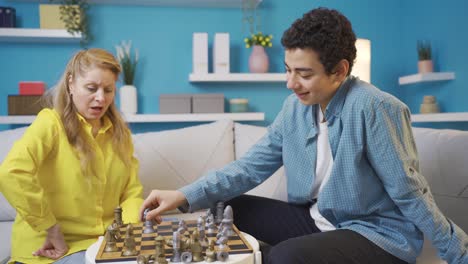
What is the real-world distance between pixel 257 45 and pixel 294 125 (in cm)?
157

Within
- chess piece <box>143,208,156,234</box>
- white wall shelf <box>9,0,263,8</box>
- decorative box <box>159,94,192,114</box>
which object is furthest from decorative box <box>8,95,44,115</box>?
chess piece <box>143,208,156,234</box>

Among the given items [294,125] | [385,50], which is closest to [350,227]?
[294,125]

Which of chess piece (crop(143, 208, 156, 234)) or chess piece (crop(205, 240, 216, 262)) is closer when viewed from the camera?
chess piece (crop(205, 240, 216, 262))

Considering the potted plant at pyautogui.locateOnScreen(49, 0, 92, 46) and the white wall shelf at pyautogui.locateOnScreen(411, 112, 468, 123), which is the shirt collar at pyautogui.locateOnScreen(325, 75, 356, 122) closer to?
the white wall shelf at pyautogui.locateOnScreen(411, 112, 468, 123)

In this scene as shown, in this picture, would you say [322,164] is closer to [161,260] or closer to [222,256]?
[222,256]

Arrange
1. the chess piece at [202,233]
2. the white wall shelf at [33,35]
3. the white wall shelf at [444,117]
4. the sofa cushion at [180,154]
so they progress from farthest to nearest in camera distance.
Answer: the white wall shelf at [33,35] < the white wall shelf at [444,117] < the sofa cushion at [180,154] < the chess piece at [202,233]

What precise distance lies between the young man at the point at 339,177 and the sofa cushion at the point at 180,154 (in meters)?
0.72

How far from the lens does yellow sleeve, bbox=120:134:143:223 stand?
1834 mm

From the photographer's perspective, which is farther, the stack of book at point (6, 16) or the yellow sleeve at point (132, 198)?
the stack of book at point (6, 16)

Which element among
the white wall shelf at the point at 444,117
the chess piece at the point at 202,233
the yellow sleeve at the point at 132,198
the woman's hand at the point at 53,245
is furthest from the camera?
the white wall shelf at the point at 444,117

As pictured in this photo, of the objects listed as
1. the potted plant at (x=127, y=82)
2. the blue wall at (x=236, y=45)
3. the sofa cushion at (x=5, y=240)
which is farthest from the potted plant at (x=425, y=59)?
the sofa cushion at (x=5, y=240)

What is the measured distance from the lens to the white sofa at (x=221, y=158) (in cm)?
192

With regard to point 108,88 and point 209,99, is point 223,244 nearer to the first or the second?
point 108,88

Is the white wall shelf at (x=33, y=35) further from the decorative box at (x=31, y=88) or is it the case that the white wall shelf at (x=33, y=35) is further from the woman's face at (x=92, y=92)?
the woman's face at (x=92, y=92)
